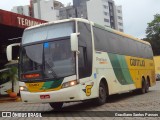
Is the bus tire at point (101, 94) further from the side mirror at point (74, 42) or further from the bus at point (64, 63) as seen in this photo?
the side mirror at point (74, 42)

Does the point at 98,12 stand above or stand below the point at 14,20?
above

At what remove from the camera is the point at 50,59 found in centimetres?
1360

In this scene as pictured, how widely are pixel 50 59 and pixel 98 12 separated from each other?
118324 mm

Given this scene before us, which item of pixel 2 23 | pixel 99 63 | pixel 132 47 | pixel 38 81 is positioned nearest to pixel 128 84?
pixel 132 47

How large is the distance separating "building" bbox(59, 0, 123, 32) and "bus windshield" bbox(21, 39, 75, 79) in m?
115

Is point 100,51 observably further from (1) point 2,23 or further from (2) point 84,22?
(1) point 2,23

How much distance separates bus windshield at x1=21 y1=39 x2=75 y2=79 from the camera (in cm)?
1332

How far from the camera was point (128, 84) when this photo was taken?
19.8m

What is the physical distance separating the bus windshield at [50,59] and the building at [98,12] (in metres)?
115

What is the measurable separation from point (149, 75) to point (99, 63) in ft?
34.4

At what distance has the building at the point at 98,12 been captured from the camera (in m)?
130

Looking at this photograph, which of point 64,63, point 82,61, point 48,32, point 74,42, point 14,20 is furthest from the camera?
point 14,20

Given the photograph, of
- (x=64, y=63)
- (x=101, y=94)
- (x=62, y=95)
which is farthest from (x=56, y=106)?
(x=64, y=63)

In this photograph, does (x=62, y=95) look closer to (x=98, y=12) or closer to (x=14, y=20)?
(x=14, y=20)
